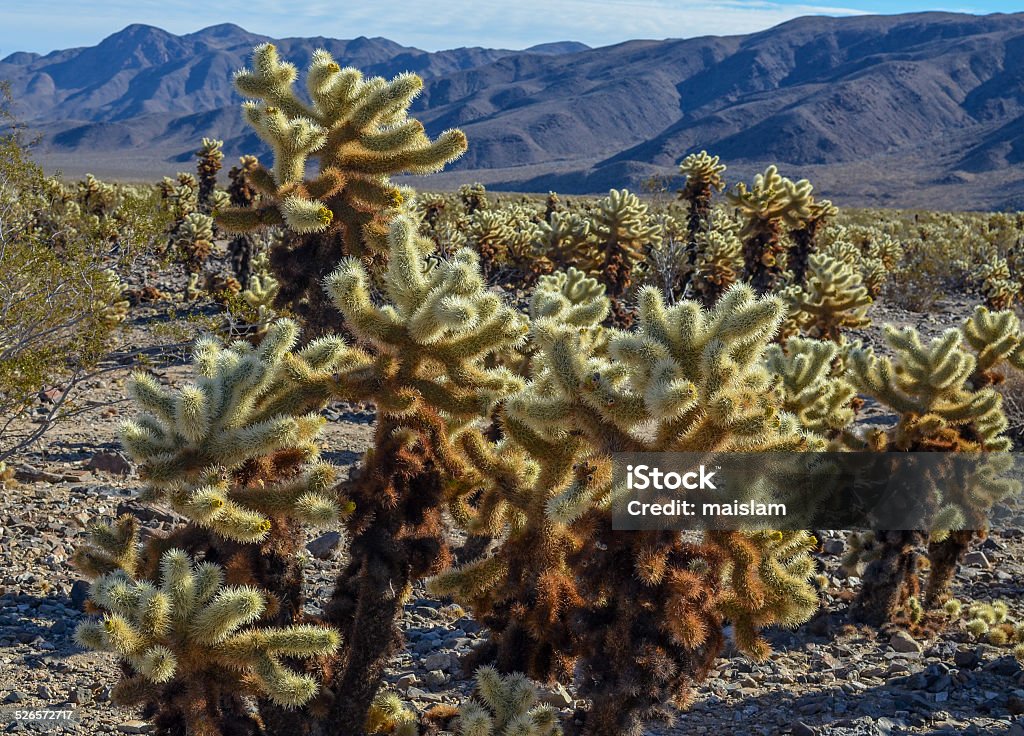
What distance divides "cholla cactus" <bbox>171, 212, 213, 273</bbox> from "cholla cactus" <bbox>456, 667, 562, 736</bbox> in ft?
61.0

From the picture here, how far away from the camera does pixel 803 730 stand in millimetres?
5699

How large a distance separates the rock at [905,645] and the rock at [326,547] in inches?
187

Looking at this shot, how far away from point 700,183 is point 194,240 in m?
11.7

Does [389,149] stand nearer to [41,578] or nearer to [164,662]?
[164,662]

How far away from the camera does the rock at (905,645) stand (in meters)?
7.22

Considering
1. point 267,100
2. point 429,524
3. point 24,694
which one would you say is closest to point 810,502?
point 429,524

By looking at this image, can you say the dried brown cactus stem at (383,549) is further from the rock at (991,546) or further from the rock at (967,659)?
the rock at (991,546)

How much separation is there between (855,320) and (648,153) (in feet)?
469

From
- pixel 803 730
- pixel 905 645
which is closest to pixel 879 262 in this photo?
pixel 905 645

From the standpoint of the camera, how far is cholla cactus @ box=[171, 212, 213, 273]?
71.6ft

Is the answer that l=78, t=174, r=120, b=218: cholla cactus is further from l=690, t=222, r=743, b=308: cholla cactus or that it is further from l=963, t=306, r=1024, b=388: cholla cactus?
l=963, t=306, r=1024, b=388: cholla cactus

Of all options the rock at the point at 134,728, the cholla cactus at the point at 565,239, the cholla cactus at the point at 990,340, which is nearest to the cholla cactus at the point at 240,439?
the rock at the point at 134,728

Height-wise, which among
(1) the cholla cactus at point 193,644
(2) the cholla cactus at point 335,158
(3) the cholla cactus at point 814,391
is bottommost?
(1) the cholla cactus at point 193,644
